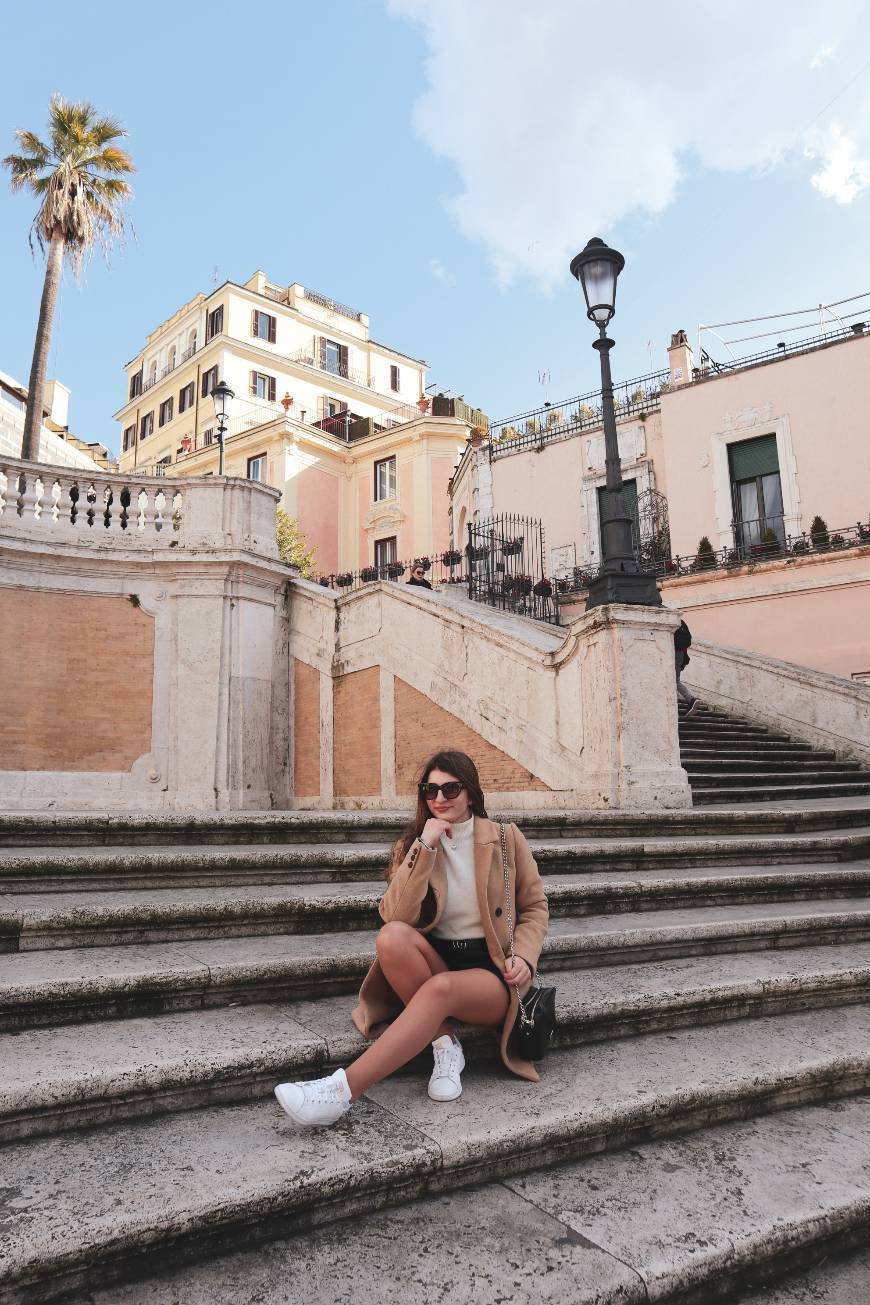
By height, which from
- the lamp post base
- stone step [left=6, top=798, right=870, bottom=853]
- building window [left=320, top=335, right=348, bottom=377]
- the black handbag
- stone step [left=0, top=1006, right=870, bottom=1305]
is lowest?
stone step [left=0, top=1006, right=870, bottom=1305]

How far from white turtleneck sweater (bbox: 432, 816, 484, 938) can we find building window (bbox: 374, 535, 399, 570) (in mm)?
27940

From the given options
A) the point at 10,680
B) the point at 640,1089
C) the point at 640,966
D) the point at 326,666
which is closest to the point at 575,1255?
the point at 640,1089

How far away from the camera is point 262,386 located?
34.7 meters

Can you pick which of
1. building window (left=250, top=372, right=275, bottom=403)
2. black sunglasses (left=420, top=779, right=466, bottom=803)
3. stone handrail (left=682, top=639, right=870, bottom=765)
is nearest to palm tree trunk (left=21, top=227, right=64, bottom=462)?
stone handrail (left=682, top=639, right=870, bottom=765)

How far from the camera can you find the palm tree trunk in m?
15.5

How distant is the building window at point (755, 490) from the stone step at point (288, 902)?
14.0 m

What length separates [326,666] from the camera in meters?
11.3

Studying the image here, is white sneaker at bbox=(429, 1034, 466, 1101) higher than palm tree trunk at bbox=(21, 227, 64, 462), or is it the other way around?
palm tree trunk at bbox=(21, 227, 64, 462)

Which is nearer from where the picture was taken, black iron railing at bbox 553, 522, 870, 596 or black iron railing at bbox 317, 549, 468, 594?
black iron railing at bbox 553, 522, 870, 596

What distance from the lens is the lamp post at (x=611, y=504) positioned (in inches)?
286

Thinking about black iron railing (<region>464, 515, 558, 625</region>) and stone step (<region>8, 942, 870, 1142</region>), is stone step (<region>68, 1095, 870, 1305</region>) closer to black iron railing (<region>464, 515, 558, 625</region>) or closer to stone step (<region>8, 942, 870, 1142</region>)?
stone step (<region>8, 942, 870, 1142</region>)

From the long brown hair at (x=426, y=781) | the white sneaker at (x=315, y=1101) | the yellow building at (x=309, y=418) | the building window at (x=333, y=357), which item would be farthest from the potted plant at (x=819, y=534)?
the building window at (x=333, y=357)

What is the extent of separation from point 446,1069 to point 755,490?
58.3ft

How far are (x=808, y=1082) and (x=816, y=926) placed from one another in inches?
59.6
